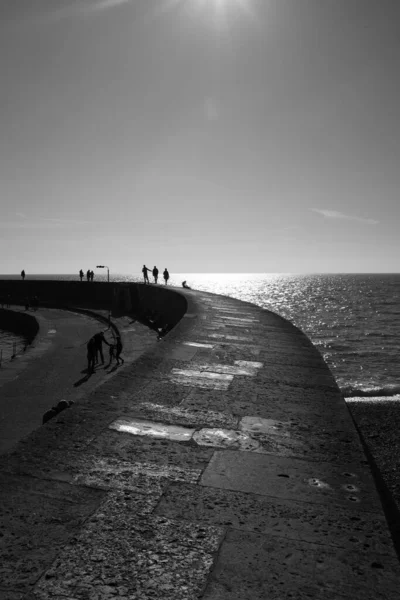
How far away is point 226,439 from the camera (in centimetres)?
457

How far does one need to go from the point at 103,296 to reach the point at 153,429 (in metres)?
34.4

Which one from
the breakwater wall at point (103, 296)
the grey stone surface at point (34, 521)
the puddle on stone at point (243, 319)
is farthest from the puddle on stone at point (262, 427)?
the breakwater wall at point (103, 296)

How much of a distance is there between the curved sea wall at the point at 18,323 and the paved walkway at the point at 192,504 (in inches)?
1001

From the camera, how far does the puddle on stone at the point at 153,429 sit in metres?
4.55

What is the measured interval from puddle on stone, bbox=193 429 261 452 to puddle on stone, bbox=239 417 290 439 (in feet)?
0.49

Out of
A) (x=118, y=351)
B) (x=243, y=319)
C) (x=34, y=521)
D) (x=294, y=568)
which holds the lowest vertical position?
(x=118, y=351)

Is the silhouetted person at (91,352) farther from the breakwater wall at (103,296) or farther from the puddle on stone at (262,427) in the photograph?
the puddle on stone at (262,427)

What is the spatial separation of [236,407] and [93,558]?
10.7 feet

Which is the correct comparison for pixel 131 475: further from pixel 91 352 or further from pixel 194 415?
pixel 91 352

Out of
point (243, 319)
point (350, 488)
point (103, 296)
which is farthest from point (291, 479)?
point (103, 296)

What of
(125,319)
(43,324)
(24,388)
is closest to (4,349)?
(43,324)

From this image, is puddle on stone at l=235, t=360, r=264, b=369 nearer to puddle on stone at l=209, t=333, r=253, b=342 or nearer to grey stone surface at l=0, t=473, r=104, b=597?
puddle on stone at l=209, t=333, r=253, b=342

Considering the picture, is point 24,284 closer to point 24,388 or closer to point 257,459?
point 24,388

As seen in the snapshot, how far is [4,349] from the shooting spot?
25.2 meters
